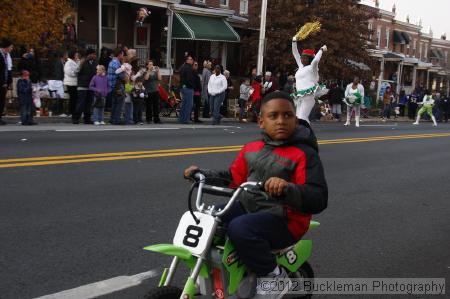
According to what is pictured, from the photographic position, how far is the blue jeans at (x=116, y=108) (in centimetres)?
1631

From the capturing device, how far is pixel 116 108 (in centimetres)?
1641

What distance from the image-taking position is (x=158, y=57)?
27.5 m

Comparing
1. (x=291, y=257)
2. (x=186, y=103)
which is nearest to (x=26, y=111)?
(x=186, y=103)

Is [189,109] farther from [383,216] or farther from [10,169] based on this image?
[383,216]

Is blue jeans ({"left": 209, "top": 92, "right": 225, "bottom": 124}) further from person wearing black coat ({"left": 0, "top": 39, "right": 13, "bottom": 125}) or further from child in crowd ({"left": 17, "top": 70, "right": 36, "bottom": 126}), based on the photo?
person wearing black coat ({"left": 0, "top": 39, "right": 13, "bottom": 125})

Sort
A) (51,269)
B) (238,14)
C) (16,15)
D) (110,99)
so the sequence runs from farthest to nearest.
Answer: (238,14) < (16,15) < (110,99) < (51,269)

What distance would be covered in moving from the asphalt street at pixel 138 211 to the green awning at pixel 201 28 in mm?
15835

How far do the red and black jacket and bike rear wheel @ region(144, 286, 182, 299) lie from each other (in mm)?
729

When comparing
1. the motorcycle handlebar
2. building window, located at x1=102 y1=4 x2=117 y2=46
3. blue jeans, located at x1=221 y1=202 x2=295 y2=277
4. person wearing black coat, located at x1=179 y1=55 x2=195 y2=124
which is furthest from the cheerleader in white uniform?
building window, located at x1=102 y1=4 x2=117 y2=46

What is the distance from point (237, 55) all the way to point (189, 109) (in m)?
16.9

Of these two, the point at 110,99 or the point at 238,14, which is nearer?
the point at 110,99

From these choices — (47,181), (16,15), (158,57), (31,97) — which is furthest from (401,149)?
(158,57)

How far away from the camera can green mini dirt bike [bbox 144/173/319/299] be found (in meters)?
3.30

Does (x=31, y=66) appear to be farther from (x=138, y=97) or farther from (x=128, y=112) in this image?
(x=138, y=97)
